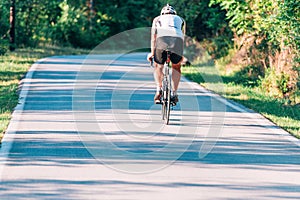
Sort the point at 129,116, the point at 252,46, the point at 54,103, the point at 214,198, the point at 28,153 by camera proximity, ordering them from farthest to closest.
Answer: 1. the point at 252,46
2. the point at 54,103
3. the point at 129,116
4. the point at 28,153
5. the point at 214,198

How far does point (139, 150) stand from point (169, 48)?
10.2 feet

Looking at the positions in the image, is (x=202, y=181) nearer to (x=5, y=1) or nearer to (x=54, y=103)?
(x=54, y=103)

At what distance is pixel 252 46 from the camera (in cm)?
2500

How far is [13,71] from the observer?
2395 cm

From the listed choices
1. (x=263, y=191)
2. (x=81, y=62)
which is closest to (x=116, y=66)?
(x=81, y=62)

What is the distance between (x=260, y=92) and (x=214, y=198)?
11865mm

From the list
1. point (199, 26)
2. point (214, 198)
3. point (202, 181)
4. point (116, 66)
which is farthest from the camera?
point (199, 26)

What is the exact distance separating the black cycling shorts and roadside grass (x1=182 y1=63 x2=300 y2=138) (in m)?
2.16

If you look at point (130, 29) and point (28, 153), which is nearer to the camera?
point (28, 153)

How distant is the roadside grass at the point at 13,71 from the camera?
15430 millimetres

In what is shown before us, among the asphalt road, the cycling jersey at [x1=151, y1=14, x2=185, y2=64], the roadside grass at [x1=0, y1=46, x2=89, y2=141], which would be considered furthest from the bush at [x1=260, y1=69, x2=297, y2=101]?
the roadside grass at [x1=0, y1=46, x2=89, y2=141]

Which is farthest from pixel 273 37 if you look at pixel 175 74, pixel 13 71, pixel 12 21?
pixel 12 21

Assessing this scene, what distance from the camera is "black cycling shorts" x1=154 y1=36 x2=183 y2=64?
1405 cm

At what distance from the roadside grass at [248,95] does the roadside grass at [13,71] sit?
4781 mm
